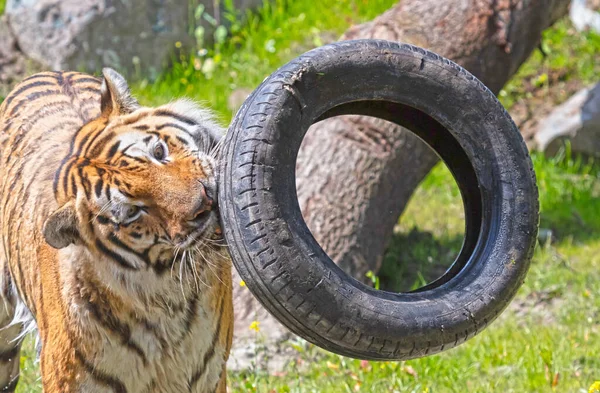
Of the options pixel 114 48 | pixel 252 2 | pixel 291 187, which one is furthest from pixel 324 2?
pixel 291 187

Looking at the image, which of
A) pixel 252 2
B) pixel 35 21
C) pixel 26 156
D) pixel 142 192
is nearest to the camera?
pixel 142 192

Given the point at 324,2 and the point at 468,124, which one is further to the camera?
the point at 324,2

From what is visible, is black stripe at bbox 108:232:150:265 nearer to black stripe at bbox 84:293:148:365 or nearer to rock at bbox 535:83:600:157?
black stripe at bbox 84:293:148:365

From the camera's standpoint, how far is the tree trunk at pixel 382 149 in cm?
614

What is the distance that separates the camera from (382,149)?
631 cm

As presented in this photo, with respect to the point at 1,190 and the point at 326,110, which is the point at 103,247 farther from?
the point at 1,190

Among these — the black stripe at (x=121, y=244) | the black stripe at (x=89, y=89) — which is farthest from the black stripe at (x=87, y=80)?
the black stripe at (x=121, y=244)

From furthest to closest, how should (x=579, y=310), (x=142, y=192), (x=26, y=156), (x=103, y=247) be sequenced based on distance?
(x=579, y=310) < (x=26, y=156) < (x=103, y=247) < (x=142, y=192)

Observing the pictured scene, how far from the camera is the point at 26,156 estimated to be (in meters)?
4.51

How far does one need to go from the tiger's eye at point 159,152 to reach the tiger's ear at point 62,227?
15.2 inches

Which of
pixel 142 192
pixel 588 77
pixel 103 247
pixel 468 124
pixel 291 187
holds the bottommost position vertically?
pixel 103 247

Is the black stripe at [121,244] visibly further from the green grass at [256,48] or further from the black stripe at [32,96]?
the green grass at [256,48]

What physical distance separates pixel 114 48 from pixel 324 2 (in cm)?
251

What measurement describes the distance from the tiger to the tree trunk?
6.51 feet
